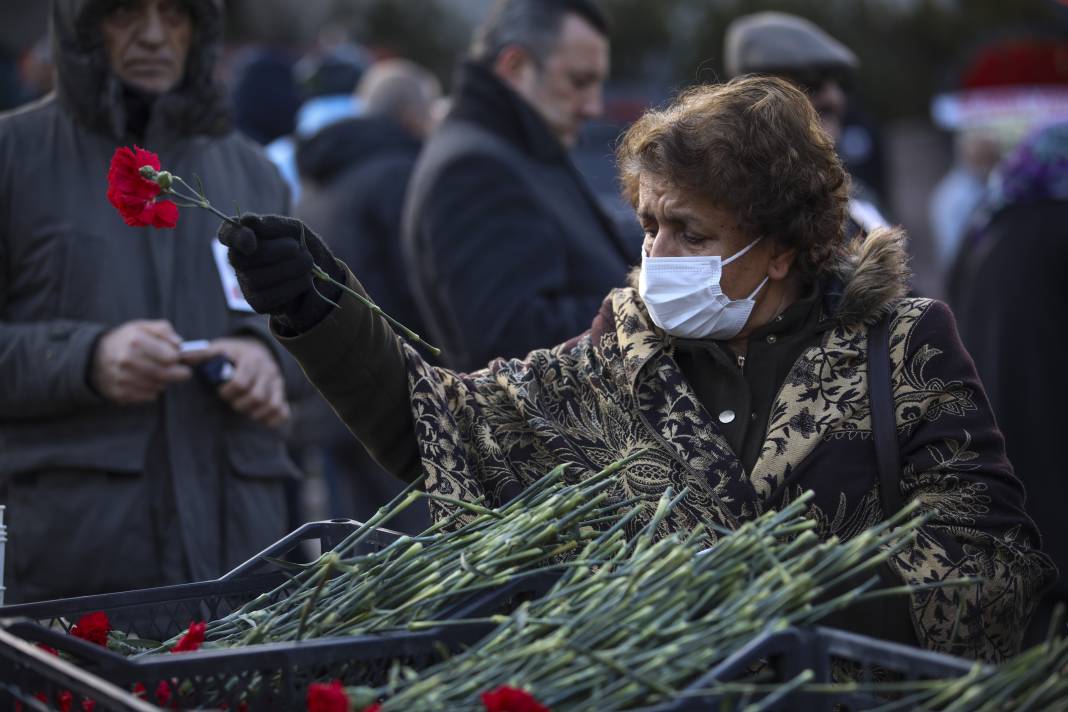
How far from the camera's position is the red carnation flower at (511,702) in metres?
1.58

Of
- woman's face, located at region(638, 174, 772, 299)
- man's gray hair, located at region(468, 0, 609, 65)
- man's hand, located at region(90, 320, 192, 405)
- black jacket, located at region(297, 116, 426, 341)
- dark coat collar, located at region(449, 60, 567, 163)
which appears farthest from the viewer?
black jacket, located at region(297, 116, 426, 341)

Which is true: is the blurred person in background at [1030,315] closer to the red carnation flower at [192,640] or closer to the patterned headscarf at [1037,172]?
the patterned headscarf at [1037,172]

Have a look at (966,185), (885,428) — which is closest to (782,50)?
(885,428)

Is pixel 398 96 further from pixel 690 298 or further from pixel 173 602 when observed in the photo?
pixel 173 602

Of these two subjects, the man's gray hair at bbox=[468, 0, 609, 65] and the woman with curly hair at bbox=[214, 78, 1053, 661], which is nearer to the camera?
the woman with curly hair at bbox=[214, 78, 1053, 661]

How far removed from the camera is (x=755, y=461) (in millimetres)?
2504

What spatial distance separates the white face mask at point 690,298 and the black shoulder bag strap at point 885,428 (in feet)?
0.85

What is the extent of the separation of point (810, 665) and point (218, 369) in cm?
197

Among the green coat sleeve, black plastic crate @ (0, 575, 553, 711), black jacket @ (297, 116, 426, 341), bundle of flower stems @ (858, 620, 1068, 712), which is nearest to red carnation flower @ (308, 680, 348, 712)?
black plastic crate @ (0, 575, 553, 711)

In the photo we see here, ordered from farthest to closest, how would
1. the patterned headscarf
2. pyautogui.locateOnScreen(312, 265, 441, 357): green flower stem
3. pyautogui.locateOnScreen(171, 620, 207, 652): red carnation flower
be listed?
the patterned headscarf → pyautogui.locateOnScreen(312, 265, 441, 357): green flower stem → pyautogui.locateOnScreen(171, 620, 207, 652): red carnation flower

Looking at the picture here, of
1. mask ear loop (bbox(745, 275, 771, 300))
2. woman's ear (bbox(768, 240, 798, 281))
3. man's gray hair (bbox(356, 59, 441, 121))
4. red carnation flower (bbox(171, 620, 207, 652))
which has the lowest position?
red carnation flower (bbox(171, 620, 207, 652))

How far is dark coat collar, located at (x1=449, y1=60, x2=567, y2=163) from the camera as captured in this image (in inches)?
171

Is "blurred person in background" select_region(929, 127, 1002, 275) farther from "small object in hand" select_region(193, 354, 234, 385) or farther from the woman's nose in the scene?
the woman's nose

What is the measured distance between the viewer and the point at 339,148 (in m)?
5.87
